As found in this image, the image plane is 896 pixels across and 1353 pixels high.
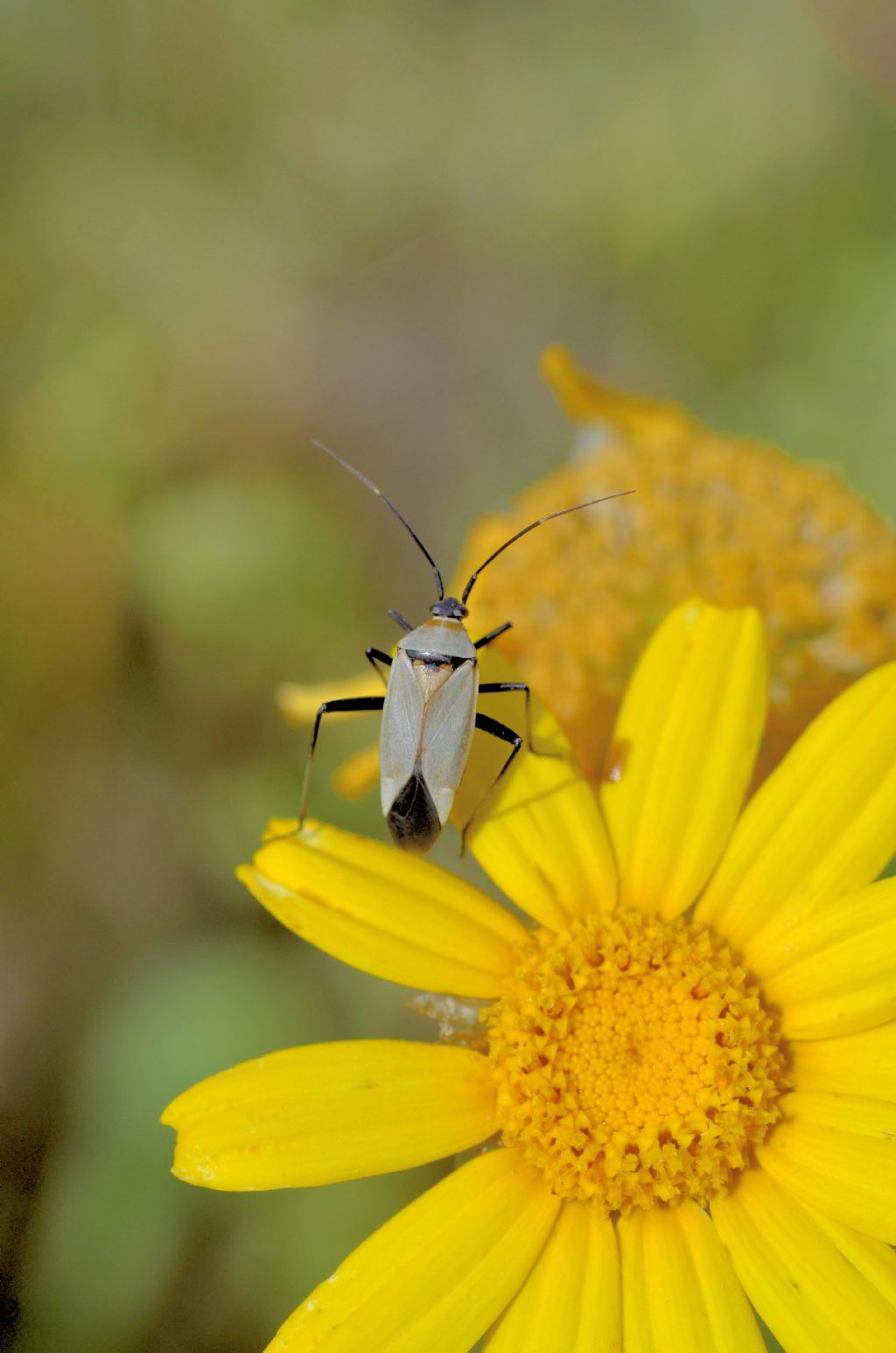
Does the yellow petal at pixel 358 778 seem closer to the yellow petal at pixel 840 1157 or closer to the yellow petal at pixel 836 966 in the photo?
the yellow petal at pixel 836 966

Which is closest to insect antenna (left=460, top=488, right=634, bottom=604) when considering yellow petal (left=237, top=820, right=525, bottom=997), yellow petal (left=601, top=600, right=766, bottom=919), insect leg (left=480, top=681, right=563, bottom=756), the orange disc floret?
the orange disc floret

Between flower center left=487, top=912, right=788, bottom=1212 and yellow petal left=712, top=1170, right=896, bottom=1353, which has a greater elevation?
flower center left=487, top=912, right=788, bottom=1212

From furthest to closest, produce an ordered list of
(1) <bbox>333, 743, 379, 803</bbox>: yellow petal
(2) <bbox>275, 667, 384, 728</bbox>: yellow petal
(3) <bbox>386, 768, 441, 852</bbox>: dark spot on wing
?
(2) <bbox>275, 667, 384, 728</bbox>: yellow petal, (1) <bbox>333, 743, 379, 803</bbox>: yellow petal, (3) <bbox>386, 768, 441, 852</bbox>: dark spot on wing

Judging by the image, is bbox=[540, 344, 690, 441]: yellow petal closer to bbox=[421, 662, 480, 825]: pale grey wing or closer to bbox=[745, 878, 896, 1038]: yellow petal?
bbox=[421, 662, 480, 825]: pale grey wing

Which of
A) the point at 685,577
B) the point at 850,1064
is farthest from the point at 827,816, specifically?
the point at 685,577

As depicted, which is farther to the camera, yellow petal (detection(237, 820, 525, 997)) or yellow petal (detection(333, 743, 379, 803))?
yellow petal (detection(333, 743, 379, 803))

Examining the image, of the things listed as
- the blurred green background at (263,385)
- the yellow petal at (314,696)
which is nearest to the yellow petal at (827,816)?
the yellow petal at (314,696)

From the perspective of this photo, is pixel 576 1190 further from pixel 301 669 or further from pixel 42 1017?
pixel 301 669
